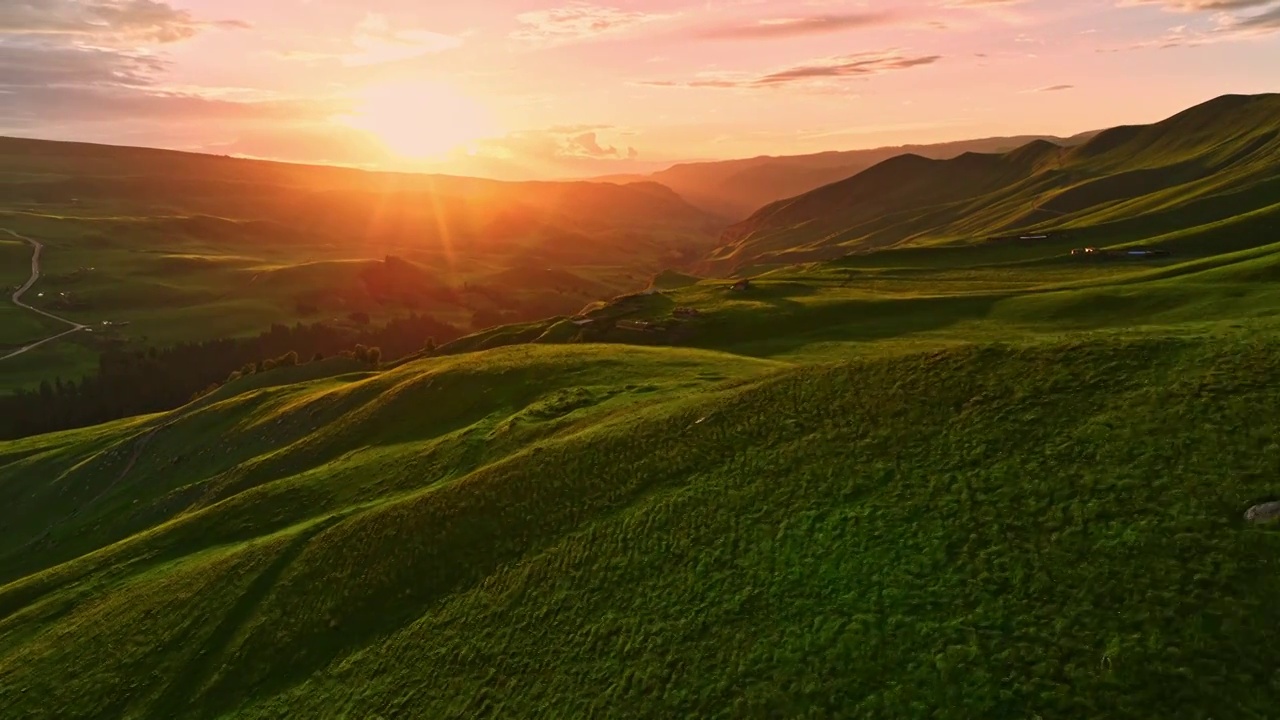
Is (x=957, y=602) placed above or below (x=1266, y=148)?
below

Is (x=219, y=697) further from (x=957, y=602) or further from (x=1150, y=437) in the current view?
(x=1150, y=437)

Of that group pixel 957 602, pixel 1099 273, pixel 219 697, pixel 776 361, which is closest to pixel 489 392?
pixel 776 361

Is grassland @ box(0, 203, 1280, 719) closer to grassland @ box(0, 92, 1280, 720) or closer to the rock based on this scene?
grassland @ box(0, 92, 1280, 720)

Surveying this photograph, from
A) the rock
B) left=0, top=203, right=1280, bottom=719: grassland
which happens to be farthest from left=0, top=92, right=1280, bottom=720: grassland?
the rock

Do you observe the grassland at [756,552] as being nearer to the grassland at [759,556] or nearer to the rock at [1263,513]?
the grassland at [759,556]

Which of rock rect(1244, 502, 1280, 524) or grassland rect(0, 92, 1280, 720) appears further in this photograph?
rock rect(1244, 502, 1280, 524)
